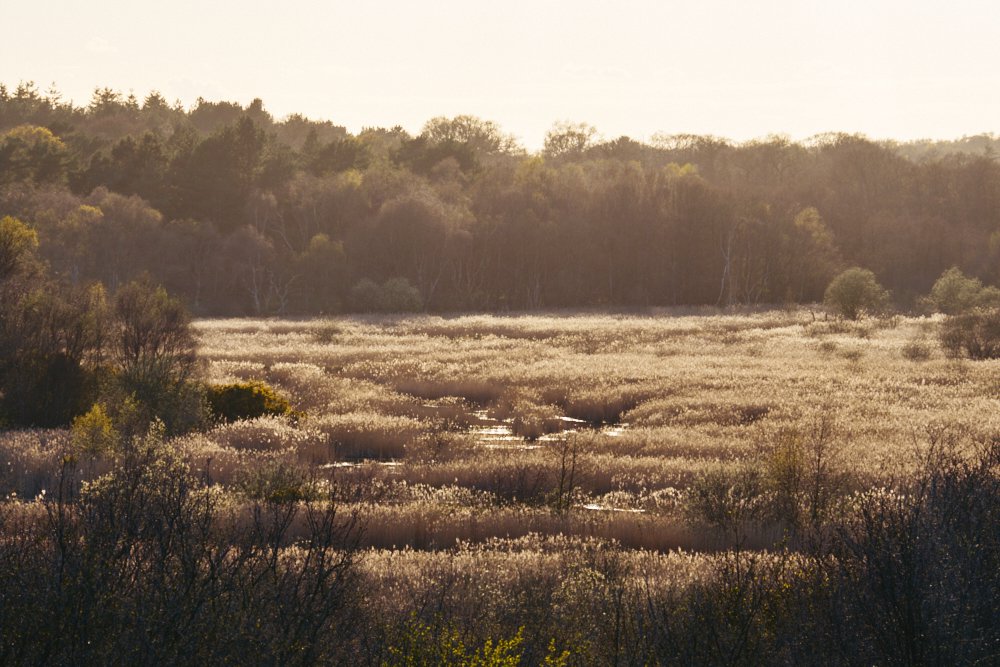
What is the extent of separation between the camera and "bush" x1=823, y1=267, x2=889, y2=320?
57.5 meters

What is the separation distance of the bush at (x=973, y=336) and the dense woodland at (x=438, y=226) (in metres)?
32.8

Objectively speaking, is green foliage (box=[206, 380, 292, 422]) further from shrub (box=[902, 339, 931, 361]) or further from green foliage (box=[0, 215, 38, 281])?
shrub (box=[902, 339, 931, 361])

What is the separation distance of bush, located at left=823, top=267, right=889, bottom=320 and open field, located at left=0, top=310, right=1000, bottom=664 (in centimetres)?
1200

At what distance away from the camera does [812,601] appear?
9531 mm

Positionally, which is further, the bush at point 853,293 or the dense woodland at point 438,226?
the dense woodland at point 438,226

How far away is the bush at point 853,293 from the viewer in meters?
57.5

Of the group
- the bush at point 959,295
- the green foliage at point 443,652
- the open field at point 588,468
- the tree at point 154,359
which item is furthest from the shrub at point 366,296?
the green foliage at point 443,652

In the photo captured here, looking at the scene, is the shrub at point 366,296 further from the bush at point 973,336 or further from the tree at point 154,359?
the tree at point 154,359

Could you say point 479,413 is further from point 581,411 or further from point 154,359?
point 154,359

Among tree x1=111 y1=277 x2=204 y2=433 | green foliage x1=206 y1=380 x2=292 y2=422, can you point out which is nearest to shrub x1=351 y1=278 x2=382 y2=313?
tree x1=111 y1=277 x2=204 y2=433

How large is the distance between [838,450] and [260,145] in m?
67.9

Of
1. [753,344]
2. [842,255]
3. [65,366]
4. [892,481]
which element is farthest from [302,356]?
[842,255]

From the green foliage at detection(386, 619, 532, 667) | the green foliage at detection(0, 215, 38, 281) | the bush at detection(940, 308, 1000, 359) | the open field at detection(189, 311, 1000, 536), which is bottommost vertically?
the open field at detection(189, 311, 1000, 536)

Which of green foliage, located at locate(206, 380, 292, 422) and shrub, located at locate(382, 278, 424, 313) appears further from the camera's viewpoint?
shrub, located at locate(382, 278, 424, 313)
